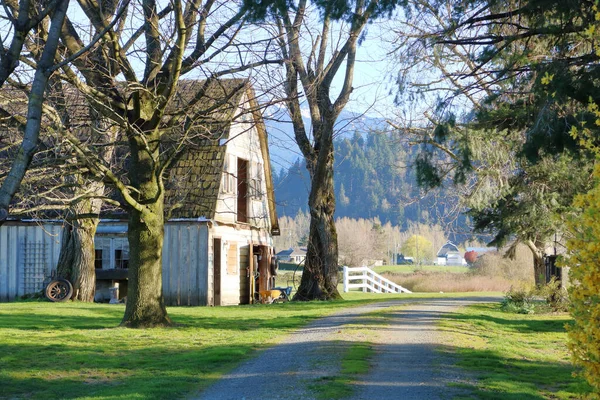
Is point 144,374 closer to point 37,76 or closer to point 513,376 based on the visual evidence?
point 37,76

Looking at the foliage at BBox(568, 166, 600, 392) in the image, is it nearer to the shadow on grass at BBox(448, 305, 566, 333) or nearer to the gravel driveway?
the gravel driveway

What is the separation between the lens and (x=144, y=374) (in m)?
9.25

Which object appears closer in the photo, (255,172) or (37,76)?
(37,76)

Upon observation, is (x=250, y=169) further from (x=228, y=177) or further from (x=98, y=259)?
(x=98, y=259)

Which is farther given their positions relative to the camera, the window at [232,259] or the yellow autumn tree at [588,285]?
the window at [232,259]

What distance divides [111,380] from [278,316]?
838 centimetres

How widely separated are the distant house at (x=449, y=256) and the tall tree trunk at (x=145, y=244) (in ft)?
434

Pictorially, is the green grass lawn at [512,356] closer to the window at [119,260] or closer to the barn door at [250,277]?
the barn door at [250,277]

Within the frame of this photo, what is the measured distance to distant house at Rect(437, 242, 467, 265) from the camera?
149 m

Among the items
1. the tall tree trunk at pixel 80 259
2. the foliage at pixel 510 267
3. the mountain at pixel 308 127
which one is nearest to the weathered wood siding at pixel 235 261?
the mountain at pixel 308 127

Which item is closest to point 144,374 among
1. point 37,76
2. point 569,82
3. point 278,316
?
point 37,76

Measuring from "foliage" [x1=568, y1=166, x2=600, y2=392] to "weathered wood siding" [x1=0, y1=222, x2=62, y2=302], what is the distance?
68.0 feet

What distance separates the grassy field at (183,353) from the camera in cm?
848

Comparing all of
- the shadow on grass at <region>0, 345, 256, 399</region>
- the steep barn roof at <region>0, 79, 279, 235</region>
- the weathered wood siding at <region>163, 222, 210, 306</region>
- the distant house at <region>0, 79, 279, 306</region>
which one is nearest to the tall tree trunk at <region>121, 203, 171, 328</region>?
the steep barn roof at <region>0, 79, 279, 235</region>
